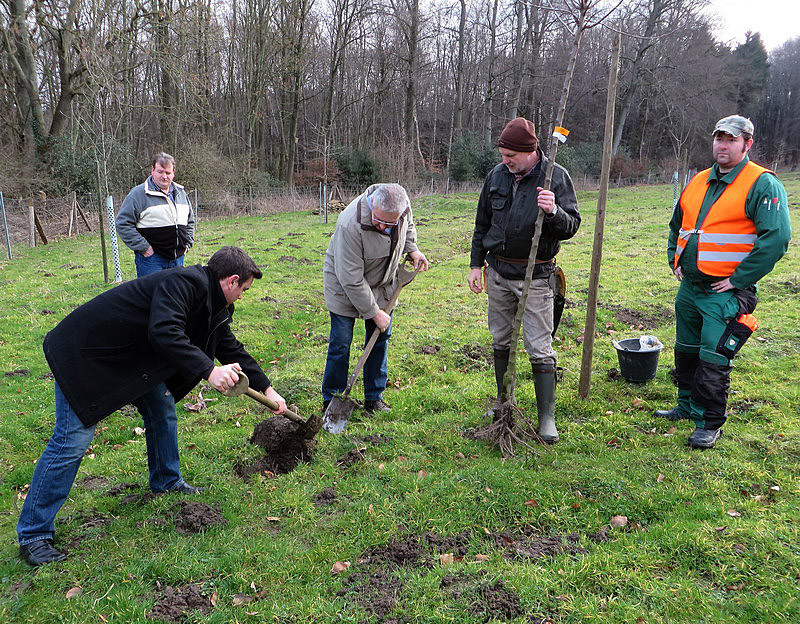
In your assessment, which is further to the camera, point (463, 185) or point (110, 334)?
point (463, 185)

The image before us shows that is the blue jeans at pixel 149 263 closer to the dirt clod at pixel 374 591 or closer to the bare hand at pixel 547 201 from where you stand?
the bare hand at pixel 547 201

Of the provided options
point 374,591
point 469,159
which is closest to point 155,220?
point 374,591

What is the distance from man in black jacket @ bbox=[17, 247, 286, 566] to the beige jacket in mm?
1330

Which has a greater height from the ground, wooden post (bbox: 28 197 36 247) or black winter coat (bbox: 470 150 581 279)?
black winter coat (bbox: 470 150 581 279)

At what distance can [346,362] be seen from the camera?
17.1 feet

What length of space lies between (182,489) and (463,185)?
32.8 meters

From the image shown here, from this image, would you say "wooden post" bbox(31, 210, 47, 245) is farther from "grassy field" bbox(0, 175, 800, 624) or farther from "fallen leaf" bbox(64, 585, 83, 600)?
"fallen leaf" bbox(64, 585, 83, 600)

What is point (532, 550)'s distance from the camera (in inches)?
140

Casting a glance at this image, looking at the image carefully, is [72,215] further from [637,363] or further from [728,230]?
[728,230]

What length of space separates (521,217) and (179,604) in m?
3.59

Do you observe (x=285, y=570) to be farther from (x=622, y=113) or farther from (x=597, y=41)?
(x=597, y=41)

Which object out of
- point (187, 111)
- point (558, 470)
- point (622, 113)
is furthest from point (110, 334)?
point (622, 113)

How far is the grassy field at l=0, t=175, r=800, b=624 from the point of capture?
315 centimetres

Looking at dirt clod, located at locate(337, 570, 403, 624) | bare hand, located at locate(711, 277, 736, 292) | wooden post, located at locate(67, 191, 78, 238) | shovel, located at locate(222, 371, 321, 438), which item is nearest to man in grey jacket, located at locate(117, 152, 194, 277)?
shovel, located at locate(222, 371, 321, 438)
